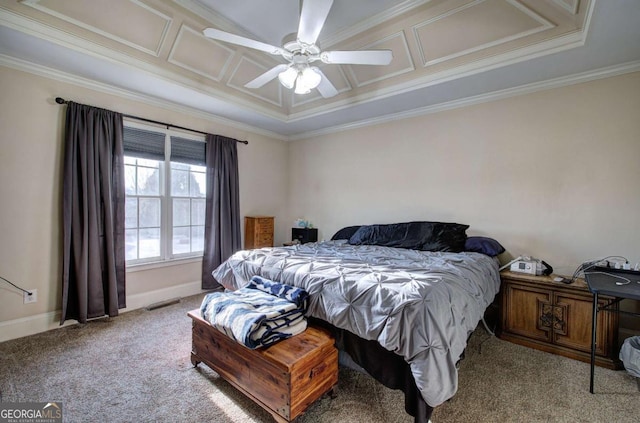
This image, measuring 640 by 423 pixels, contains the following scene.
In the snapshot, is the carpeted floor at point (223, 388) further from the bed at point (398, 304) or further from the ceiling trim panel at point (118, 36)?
the ceiling trim panel at point (118, 36)

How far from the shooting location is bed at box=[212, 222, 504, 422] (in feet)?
4.55

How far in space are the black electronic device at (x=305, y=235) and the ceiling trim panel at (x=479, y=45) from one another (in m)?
2.69

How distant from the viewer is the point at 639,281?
6.53 ft

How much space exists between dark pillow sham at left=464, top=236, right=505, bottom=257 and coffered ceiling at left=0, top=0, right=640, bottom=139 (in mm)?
1584

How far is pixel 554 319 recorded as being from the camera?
2381 millimetres

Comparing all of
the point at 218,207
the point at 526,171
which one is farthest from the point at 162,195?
the point at 526,171

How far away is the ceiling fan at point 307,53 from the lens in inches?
71.1

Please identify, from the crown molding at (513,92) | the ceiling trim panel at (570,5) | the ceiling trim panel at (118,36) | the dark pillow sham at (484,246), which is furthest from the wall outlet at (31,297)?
the ceiling trim panel at (570,5)

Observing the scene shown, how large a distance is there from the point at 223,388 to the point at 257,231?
2496mm

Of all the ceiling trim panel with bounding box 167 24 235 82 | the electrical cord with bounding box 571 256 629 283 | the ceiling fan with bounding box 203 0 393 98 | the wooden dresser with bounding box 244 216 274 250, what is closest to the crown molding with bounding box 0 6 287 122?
the ceiling trim panel with bounding box 167 24 235 82

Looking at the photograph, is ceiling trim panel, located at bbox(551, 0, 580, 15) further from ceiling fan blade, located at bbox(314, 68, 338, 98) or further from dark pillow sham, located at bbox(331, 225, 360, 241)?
dark pillow sham, located at bbox(331, 225, 360, 241)

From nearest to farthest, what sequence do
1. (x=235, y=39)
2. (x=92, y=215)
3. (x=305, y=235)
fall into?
(x=235, y=39)
(x=92, y=215)
(x=305, y=235)

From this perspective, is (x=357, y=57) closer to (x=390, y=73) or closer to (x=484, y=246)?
(x=390, y=73)

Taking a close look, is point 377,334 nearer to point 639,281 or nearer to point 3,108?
point 639,281
